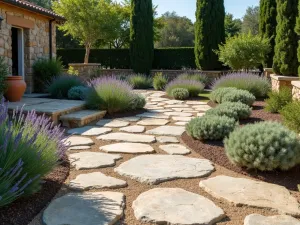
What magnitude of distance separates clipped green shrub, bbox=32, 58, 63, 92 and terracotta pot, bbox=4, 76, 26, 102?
1.72 meters

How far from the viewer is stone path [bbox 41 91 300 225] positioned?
231 centimetres

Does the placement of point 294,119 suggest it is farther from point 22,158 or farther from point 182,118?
point 22,158

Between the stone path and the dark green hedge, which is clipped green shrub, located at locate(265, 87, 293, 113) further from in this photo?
the dark green hedge

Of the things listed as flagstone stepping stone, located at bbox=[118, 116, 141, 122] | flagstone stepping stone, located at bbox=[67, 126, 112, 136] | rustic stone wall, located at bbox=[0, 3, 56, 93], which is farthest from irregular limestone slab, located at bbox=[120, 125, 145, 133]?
rustic stone wall, located at bbox=[0, 3, 56, 93]

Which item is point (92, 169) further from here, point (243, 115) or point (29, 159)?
point (243, 115)

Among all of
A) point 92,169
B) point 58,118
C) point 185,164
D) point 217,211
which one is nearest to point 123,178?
point 92,169

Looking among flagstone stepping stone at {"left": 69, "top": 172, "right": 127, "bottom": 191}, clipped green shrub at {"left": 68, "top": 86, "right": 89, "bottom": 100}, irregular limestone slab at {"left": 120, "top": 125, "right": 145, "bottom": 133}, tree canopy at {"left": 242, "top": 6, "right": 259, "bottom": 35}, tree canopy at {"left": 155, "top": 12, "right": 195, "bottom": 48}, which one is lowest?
flagstone stepping stone at {"left": 69, "top": 172, "right": 127, "bottom": 191}

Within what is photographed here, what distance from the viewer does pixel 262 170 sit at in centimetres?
322

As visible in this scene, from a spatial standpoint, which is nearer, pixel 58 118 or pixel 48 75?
pixel 58 118

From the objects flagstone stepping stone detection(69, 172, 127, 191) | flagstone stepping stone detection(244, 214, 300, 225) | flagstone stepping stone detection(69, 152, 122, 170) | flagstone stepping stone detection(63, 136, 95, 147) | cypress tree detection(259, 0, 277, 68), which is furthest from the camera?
cypress tree detection(259, 0, 277, 68)

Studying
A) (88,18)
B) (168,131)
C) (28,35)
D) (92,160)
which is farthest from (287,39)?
(88,18)

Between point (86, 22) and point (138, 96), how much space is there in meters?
10.7

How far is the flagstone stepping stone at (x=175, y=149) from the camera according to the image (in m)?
4.05

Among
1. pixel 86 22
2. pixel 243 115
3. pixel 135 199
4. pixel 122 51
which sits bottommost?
pixel 135 199
